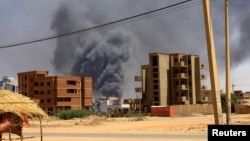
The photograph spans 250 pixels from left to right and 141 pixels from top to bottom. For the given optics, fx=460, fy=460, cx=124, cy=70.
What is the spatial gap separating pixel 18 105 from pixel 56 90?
325 ft

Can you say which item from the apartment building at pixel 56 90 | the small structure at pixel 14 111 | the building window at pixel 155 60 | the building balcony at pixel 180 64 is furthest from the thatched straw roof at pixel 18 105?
the building balcony at pixel 180 64

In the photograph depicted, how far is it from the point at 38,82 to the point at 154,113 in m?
40.8

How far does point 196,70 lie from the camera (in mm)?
128375

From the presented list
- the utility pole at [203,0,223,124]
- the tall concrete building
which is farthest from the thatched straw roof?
the tall concrete building

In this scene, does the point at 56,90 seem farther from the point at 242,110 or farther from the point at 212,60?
the point at 212,60

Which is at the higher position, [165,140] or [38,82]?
[38,82]

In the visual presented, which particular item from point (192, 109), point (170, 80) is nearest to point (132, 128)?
point (192, 109)

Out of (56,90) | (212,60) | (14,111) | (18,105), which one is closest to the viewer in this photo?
(212,60)

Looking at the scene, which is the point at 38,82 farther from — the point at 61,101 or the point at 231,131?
the point at 231,131

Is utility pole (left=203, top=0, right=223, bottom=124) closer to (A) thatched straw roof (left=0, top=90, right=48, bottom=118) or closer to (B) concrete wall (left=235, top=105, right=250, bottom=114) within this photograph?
(A) thatched straw roof (left=0, top=90, right=48, bottom=118)

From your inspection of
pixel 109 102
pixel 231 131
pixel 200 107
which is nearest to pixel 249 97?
pixel 109 102

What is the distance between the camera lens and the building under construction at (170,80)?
4892 inches

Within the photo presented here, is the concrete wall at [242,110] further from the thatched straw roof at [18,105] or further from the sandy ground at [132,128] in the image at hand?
the thatched straw roof at [18,105]

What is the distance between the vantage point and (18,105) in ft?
69.5
